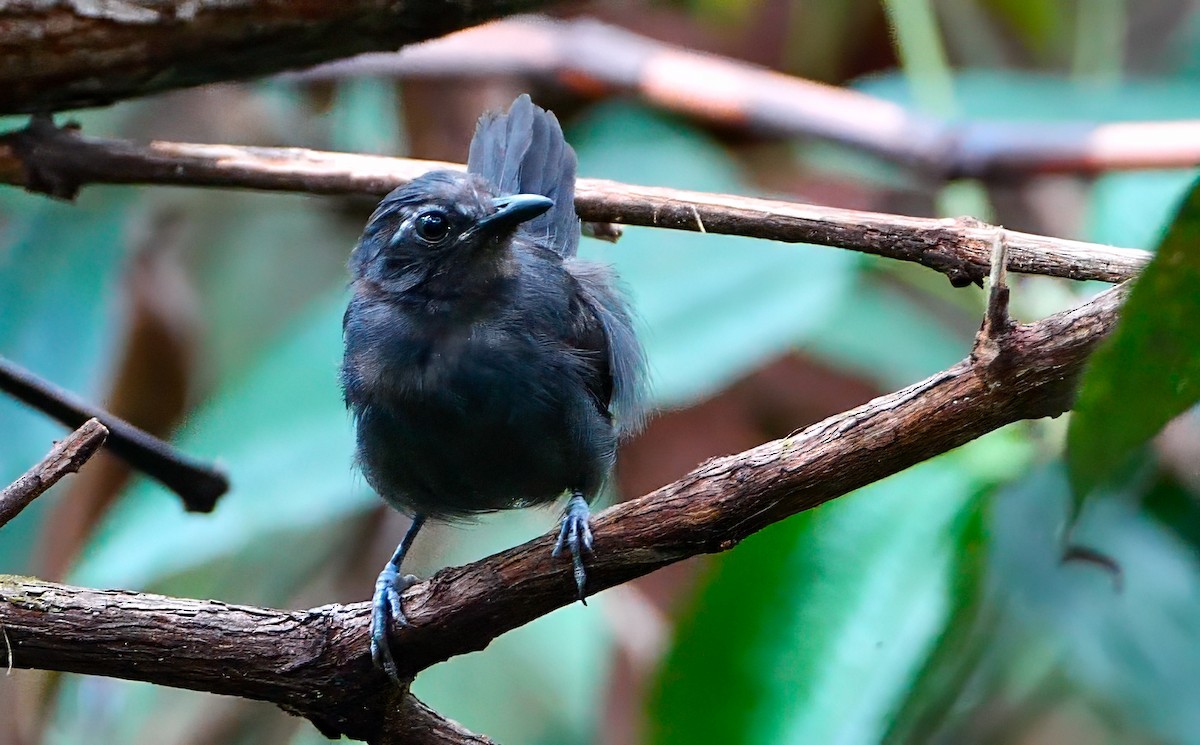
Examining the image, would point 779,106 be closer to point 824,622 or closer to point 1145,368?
point 824,622

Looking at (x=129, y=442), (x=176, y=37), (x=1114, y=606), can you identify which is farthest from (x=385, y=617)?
(x=1114, y=606)

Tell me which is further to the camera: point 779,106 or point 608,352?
point 779,106

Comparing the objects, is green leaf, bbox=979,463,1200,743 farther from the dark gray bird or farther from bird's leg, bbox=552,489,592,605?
bird's leg, bbox=552,489,592,605

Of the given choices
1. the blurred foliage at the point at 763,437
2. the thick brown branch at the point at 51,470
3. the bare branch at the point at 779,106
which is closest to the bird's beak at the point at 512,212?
the blurred foliage at the point at 763,437

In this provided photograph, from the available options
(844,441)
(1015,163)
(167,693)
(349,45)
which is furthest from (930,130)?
(167,693)

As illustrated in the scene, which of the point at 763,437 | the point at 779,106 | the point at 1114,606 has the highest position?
the point at 779,106

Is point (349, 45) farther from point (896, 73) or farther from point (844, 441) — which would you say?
point (896, 73)
